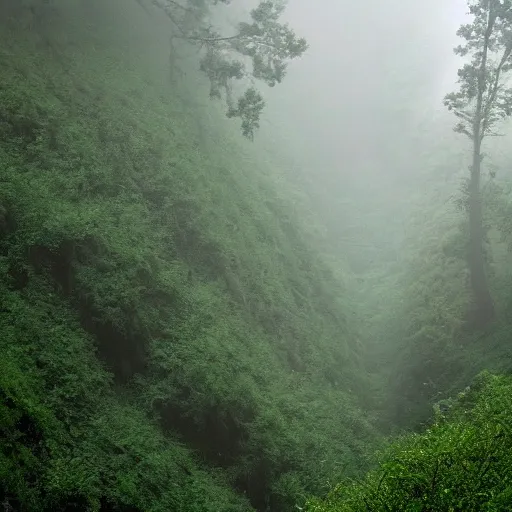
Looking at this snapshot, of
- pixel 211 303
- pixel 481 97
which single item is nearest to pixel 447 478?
pixel 211 303

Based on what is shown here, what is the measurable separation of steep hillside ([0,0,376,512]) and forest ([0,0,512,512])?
0.05 m

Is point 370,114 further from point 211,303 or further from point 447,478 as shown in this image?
point 447,478

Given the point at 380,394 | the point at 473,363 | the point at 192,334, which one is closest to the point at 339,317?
the point at 380,394

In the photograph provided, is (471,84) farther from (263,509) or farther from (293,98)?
(293,98)

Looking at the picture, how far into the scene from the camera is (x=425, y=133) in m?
35.8

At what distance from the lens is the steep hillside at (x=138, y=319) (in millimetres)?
7348

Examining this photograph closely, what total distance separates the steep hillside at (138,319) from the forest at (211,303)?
0.05 meters

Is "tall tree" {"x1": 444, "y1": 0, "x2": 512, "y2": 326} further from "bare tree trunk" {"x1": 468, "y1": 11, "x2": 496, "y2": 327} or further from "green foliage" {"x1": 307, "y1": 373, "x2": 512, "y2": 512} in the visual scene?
"green foliage" {"x1": 307, "y1": 373, "x2": 512, "y2": 512}

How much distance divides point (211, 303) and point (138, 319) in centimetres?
273

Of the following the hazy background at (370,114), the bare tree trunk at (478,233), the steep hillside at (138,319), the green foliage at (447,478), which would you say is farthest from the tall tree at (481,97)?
the green foliage at (447,478)

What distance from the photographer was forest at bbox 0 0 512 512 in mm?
6707

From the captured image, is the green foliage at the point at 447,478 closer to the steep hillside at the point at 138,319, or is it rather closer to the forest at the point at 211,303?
the forest at the point at 211,303

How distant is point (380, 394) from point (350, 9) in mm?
41098

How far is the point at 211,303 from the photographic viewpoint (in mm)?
12383
